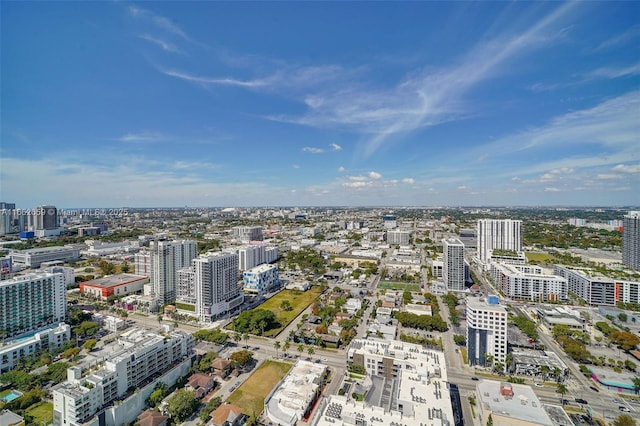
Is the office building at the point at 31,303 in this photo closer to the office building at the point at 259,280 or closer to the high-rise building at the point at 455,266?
the office building at the point at 259,280

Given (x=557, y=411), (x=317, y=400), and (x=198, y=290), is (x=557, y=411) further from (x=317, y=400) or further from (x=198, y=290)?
(x=198, y=290)

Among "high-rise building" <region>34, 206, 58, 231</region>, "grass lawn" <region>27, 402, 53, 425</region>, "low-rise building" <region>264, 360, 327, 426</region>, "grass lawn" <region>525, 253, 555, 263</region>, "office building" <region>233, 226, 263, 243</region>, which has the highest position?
"high-rise building" <region>34, 206, 58, 231</region>

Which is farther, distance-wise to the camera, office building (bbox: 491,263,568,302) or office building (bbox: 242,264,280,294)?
office building (bbox: 242,264,280,294)

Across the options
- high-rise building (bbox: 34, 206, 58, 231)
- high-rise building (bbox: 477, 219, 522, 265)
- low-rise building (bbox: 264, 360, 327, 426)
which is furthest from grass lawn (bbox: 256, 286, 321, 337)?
high-rise building (bbox: 34, 206, 58, 231)

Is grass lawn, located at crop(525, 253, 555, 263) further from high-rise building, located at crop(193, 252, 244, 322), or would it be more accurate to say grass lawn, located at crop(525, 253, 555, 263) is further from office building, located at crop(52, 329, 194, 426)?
office building, located at crop(52, 329, 194, 426)

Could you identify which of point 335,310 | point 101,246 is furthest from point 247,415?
point 101,246
